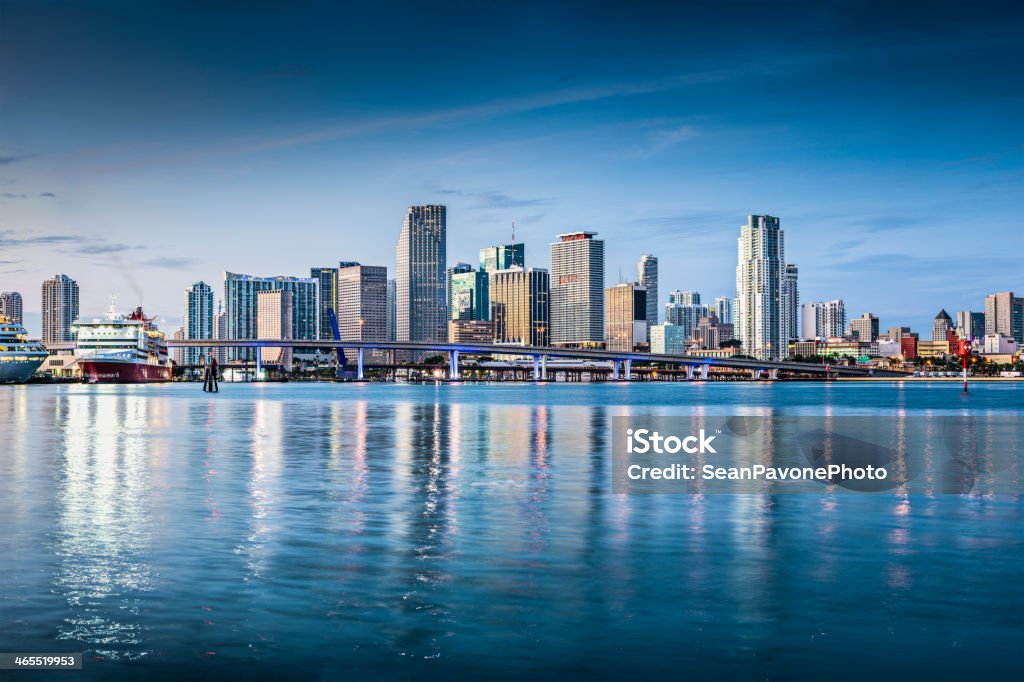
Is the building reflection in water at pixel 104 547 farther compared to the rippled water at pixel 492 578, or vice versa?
the building reflection in water at pixel 104 547

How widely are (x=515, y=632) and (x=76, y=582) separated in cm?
859

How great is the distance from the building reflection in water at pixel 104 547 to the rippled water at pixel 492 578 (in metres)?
0.08

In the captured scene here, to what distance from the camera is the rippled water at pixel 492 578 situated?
13828 mm

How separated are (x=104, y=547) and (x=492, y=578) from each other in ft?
29.6

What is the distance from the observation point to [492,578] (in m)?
18.6

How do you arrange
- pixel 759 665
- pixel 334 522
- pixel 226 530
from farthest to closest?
1. pixel 334 522
2. pixel 226 530
3. pixel 759 665

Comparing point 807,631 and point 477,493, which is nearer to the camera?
point 807,631

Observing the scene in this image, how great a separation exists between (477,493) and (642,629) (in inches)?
651

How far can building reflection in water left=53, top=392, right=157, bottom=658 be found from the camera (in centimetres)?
1492

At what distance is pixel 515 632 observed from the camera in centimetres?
1485

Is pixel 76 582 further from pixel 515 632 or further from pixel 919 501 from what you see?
pixel 919 501

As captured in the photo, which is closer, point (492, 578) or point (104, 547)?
point (492, 578)

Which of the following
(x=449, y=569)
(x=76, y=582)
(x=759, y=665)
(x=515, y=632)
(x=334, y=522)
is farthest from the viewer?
(x=334, y=522)

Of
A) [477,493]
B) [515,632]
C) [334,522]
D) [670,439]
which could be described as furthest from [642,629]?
[670,439]
